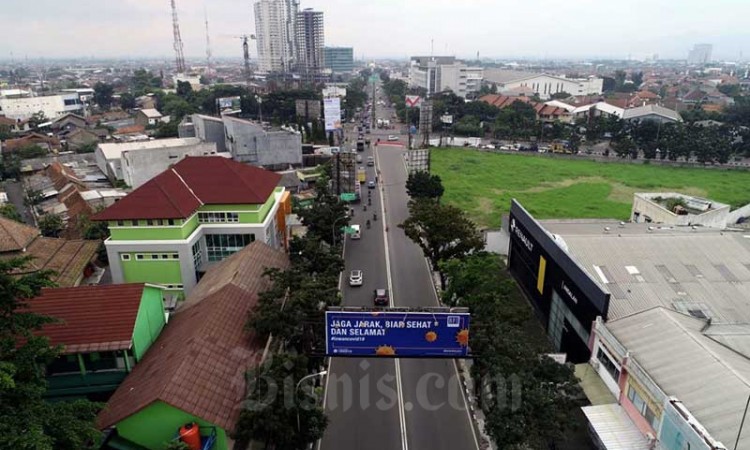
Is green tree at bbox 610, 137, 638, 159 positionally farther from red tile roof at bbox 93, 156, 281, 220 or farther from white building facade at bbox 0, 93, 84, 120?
white building facade at bbox 0, 93, 84, 120

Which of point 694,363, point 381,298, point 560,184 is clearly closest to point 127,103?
point 560,184

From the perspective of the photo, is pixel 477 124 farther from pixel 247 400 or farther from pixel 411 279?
pixel 247 400

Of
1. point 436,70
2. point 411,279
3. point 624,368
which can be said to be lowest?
point 411,279

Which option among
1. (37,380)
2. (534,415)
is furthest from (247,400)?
(534,415)

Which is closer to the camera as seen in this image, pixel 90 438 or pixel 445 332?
pixel 90 438

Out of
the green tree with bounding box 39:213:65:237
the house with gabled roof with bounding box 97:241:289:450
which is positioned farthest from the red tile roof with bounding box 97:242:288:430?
the green tree with bounding box 39:213:65:237

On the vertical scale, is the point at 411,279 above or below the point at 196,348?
below

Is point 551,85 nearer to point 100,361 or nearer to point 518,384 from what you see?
point 518,384
